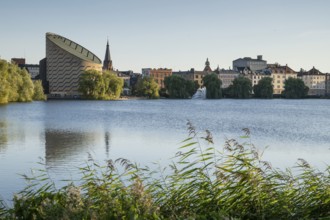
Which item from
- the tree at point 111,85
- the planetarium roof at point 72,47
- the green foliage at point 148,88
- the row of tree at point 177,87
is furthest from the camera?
the planetarium roof at point 72,47

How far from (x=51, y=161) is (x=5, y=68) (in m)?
55.7

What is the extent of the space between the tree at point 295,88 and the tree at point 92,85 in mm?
59986

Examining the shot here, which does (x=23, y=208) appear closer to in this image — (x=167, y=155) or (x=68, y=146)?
(x=167, y=155)

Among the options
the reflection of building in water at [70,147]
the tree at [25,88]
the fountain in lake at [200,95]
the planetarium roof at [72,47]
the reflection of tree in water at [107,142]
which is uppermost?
the planetarium roof at [72,47]

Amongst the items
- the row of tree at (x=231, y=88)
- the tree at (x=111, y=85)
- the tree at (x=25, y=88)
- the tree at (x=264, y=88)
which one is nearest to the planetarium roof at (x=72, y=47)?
the row of tree at (x=231, y=88)

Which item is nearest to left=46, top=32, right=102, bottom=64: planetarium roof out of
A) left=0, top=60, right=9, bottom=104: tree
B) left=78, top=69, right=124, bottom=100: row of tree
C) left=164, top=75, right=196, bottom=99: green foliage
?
left=164, top=75, right=196, bottom=99: green foliage

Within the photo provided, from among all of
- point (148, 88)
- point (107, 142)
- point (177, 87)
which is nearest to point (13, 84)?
point (107, 142)

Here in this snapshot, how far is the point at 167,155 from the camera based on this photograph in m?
19.9

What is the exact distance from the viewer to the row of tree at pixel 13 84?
69.2 meters

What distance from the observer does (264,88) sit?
5787 inches

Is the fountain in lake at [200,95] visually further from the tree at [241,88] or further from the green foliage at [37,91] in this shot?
the green foliage at [37,91]

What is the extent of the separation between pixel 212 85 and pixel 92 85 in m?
37.3

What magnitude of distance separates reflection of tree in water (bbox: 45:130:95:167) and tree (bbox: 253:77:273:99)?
120556 millimetres

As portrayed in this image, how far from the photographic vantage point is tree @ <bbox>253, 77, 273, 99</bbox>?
145050 millimetres
